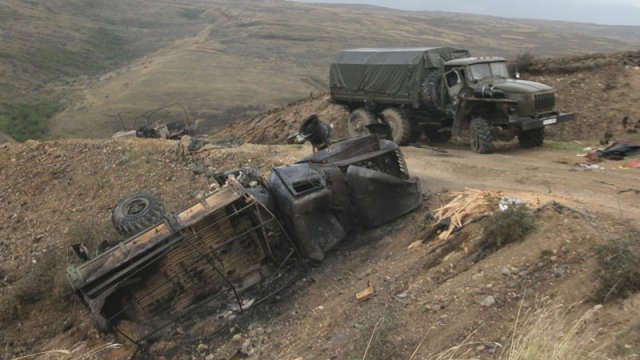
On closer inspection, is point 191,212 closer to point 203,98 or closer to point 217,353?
point 217,353

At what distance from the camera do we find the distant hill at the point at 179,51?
138 ft

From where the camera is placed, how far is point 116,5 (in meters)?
99.0

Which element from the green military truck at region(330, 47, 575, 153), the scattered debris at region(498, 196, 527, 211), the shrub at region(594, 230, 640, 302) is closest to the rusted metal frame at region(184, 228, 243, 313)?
the scattered debris at region(498, 196, 527, 211)

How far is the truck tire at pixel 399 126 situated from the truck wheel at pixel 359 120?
829 millimetres

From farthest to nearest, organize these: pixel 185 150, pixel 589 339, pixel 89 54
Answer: pixel 89 54
pixel 185 150
pixel 589 339

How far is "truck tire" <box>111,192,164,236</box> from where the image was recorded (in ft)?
30.7

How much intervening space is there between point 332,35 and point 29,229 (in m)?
70.1

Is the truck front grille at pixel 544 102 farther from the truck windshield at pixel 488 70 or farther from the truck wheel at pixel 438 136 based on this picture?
the truck wheel at pixel 438 136

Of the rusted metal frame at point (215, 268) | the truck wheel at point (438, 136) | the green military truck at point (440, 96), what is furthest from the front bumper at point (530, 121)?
the rusted metal frame at point (215, 268)

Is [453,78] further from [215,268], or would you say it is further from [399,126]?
[215,268]

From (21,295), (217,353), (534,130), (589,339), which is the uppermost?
(589,339)

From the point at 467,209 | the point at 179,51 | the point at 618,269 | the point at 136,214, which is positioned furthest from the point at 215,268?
the point at 179,51

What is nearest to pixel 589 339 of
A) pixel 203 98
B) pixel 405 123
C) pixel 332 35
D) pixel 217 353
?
pixel 217 353

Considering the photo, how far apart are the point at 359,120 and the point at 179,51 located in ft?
165
